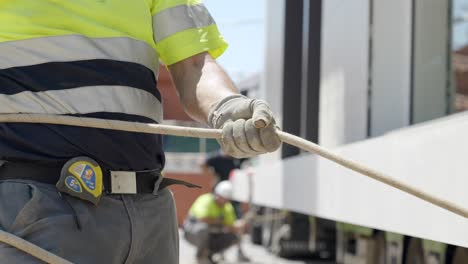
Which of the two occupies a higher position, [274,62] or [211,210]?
[274,62]

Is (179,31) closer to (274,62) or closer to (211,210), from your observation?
(211,210)

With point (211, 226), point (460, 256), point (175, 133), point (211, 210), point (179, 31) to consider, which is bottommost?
point (211, 226)

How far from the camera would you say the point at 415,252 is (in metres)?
5.77

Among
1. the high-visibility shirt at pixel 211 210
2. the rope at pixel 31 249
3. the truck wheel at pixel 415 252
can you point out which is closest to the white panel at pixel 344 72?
the truck wheel at pixel 415 252

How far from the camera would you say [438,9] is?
601 cm

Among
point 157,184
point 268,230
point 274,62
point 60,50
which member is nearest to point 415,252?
point 157,184

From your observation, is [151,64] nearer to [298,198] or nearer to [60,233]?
[60,233]

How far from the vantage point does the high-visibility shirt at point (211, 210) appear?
477 inches

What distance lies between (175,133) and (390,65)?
13.6ft

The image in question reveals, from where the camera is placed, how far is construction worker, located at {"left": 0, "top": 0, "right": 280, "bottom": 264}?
2363mm

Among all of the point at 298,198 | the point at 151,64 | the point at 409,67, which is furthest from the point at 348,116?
the point at 151,64

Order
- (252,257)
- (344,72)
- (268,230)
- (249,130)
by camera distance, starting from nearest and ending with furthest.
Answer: (249,130)
(344,72)
(252,257)
(268,230)

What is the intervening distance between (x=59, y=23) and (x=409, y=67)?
3.84 meters

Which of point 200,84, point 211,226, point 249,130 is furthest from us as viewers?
point 211,226
